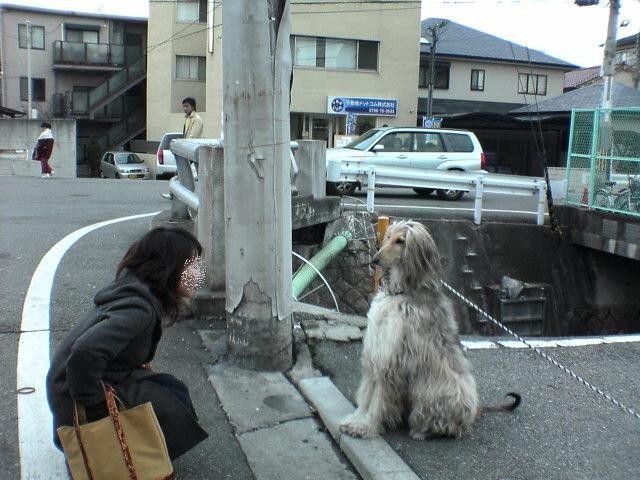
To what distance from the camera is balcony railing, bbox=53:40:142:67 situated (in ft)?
122

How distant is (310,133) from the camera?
30484 mm

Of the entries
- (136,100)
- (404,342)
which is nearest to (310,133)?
(136,100)

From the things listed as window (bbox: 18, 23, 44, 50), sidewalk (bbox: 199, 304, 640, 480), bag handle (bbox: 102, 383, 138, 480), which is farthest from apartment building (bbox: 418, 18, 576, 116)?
bag handle (bbox: 102, 383, 138, 480)

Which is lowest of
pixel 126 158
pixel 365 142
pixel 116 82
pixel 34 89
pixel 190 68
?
pixel 126 158

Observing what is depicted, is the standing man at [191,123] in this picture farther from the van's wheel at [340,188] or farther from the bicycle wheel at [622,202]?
the bicycle wheel at [622,202]

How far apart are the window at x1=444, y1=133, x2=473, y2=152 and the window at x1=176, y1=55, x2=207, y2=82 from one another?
71.0ft

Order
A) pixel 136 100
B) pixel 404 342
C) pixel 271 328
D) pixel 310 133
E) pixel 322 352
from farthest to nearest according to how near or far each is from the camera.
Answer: pixel 136 100 < pixel 310 133 < pixel 322 352 < pixel 271 328 < pixel 404 342

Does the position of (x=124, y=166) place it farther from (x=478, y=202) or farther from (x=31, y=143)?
(x=478, y=202)

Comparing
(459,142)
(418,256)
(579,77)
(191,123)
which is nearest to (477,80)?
(579,77)

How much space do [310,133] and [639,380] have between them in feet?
86.5

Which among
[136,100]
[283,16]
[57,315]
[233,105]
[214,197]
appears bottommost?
[57,315]

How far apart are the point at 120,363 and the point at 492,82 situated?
121ft

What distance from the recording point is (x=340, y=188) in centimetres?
1423

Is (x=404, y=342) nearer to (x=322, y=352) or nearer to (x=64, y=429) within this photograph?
(x=322, y=352)
